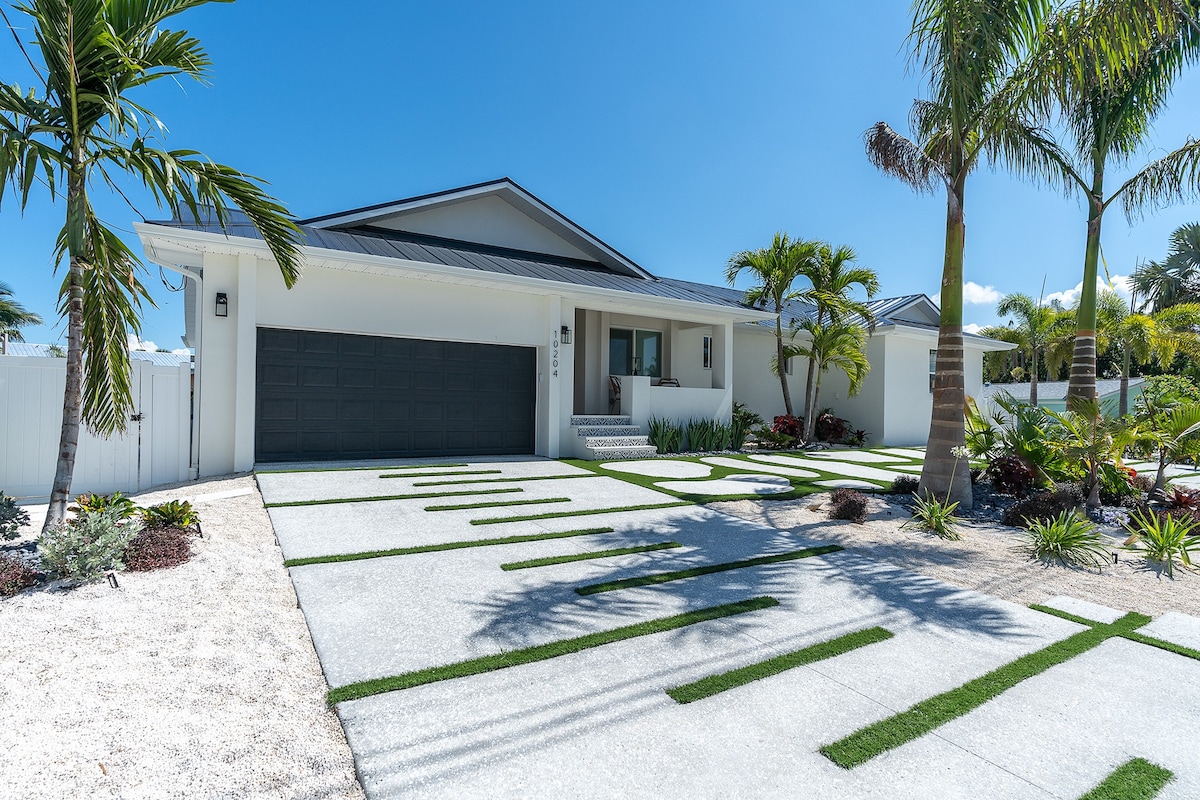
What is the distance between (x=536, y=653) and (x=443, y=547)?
86.0 inches

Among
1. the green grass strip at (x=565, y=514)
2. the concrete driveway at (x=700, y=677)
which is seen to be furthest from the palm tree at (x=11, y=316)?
the concrete driveway at (x=700, y=677)

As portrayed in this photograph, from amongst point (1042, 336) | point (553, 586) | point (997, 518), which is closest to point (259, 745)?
point (553, 586)

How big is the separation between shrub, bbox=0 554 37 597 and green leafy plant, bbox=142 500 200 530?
970 mm

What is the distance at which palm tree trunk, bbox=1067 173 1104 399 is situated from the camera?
852cm

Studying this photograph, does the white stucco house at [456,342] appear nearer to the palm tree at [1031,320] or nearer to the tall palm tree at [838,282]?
the tall palm tree at [838,282]

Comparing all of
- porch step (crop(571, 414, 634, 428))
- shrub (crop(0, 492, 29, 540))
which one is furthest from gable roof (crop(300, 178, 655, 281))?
shrub (crop(0, 492, 29, 540))

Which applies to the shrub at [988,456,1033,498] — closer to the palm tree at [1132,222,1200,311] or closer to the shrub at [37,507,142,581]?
the shrub at [37,507,142,581]

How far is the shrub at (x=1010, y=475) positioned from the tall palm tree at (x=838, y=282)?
619 cm

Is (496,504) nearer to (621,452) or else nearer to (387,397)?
(387,397)

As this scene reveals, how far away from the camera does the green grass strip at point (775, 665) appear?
2.62 m

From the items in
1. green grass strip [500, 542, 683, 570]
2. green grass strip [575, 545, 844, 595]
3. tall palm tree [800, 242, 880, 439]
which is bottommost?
green grass strip [575, 545, 844, 595]

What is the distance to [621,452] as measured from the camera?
11.4m

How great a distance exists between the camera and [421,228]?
1290 centimetres

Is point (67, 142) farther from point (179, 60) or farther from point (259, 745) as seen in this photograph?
point (259, 745)
